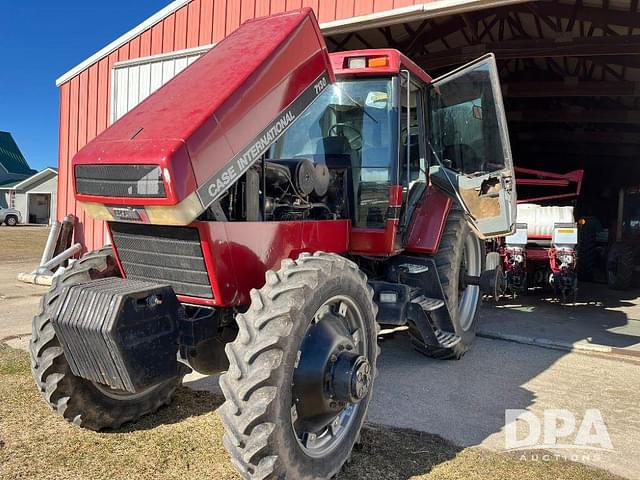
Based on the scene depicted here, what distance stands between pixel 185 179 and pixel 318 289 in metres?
0.84

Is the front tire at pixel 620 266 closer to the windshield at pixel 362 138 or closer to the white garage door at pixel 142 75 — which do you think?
the windshield at pixel 362 138

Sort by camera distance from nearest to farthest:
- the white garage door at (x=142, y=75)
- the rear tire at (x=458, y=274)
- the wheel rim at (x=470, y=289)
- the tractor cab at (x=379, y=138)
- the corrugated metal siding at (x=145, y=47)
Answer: the tractor cab at (x=379, y=138)
the rear tire at (x=458, y=274)
the wheel rim at (x=470, y=289)
the corrugated metal siding at (x=145, y=47)
the white garage door at (x=142, y=75)

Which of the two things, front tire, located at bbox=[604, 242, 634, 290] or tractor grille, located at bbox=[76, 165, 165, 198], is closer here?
tractor grille, located at bbox=[76, 165, 165, 198]

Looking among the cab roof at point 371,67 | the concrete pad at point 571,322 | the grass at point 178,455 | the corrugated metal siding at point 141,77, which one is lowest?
the concrete pad at point 571,322

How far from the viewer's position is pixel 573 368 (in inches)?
204

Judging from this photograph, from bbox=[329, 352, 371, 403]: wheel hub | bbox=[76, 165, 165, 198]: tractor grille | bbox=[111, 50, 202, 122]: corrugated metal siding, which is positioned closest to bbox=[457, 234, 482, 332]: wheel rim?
bbox=[329, 352, 371, 403]: wheel hub

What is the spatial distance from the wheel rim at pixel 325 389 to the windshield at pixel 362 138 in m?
1.23

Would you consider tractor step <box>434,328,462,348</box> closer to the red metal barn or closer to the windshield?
the windshield

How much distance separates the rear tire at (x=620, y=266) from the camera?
1077 centimetres

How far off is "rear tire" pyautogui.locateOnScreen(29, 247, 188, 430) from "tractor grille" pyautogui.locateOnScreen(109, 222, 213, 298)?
299 millimetres

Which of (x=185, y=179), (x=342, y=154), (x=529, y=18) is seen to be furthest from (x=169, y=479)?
(x=529, y=18)

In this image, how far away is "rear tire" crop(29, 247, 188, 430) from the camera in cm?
304

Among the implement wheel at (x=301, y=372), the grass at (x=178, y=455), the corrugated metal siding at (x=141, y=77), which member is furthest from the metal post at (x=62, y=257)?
the implement wheel at (x=301, y=372)

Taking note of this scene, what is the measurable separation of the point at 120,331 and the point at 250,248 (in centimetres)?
80
